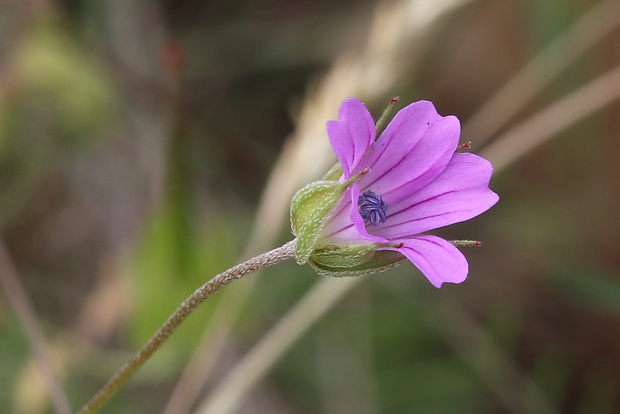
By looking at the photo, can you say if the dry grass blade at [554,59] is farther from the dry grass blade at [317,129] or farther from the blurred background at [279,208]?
the dry grass blade at [317,129]

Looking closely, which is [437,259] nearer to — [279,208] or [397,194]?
[397,194]

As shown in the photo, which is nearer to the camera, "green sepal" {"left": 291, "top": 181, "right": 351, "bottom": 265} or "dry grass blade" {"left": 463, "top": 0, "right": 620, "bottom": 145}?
"green sepal" {"left": 291, "top": 181, "right": 351, "bottom": 265}

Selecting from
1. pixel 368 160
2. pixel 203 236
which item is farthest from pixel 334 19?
pixel 368 160

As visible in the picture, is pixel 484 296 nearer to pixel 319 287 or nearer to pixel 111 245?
pixel 319 287

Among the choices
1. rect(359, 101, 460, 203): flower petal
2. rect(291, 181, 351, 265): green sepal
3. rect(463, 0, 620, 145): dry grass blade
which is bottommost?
rect(291, 181, 351, 265): green sepal

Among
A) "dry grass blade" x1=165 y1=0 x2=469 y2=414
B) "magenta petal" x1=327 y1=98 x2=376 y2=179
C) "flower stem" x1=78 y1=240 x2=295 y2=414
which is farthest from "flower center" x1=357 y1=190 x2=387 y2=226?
"dry grass blade" x1=165 y1=0 x2=469 y2=414

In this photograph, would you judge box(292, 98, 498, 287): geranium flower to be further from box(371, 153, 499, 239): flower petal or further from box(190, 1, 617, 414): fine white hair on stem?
box(190, 1, 617, 414): fine white hair on stem

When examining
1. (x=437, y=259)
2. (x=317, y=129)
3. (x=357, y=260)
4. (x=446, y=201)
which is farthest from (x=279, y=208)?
(x=437, y=259)
